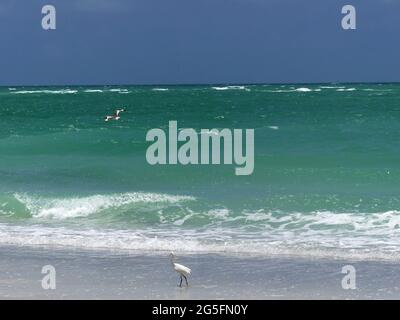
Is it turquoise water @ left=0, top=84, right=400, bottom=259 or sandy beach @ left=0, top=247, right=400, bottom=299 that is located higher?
turquoise water @ left=0, top=84, right=400, bottom=259

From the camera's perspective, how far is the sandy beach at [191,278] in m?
10.8

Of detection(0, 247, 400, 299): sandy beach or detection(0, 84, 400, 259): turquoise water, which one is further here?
detection(0, 84, 400, 259): turquoise water

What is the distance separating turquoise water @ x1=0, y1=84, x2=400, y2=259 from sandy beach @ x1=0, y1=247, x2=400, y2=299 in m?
0.80

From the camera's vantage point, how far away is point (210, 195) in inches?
749

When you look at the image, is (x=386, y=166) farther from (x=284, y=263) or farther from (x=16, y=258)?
(x=16, y=258)

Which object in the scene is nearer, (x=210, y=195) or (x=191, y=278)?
(x=191, y=278)

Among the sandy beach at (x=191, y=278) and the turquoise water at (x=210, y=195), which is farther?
the turquoise water at (x=210, y=195)

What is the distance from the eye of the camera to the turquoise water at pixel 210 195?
47.9 ft

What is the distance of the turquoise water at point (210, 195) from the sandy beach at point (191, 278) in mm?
795

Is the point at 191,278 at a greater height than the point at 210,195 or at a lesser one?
lesser

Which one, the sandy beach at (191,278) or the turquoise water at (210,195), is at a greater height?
the turquoise water at (210,195)

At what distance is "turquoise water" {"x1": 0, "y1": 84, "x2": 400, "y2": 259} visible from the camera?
14.6 metres

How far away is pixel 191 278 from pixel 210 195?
24.6ft
